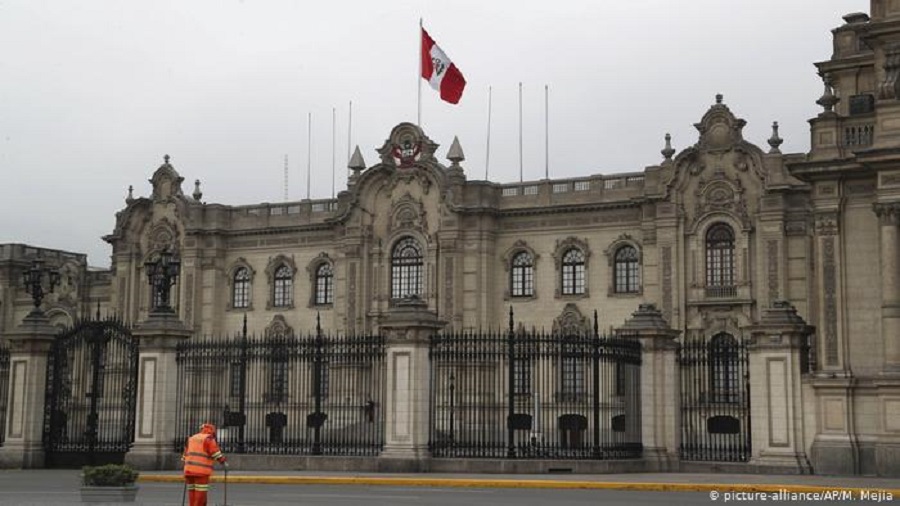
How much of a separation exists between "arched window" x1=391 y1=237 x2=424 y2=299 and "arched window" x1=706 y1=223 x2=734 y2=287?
43.0ft

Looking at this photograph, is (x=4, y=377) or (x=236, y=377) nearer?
(x=4, y=377)

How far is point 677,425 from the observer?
29.4 m

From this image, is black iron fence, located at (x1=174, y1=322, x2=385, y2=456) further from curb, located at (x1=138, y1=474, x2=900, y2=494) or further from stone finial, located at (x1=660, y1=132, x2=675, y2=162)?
stone finial, located at (x1=660, y1=132, x2=675, y2=162)

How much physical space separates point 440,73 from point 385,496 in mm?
29660

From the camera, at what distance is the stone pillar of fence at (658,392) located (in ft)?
95.7

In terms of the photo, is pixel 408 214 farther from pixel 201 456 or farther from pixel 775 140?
pixel 201 456

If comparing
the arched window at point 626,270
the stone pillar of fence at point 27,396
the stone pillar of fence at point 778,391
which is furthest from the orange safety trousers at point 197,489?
the arched window at point 626,270

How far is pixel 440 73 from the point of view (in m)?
49.7

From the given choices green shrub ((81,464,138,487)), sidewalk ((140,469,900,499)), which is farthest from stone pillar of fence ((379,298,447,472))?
green shrub ((81,464,138,487))

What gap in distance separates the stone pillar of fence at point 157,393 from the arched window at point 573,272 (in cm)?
2575

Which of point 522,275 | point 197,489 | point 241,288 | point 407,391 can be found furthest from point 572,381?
point 197,489

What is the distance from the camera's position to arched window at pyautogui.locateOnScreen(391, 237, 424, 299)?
56.6 meters

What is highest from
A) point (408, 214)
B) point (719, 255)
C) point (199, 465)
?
point (408, 214)

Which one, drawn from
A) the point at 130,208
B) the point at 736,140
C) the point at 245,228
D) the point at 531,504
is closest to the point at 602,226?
the point at 736,140
